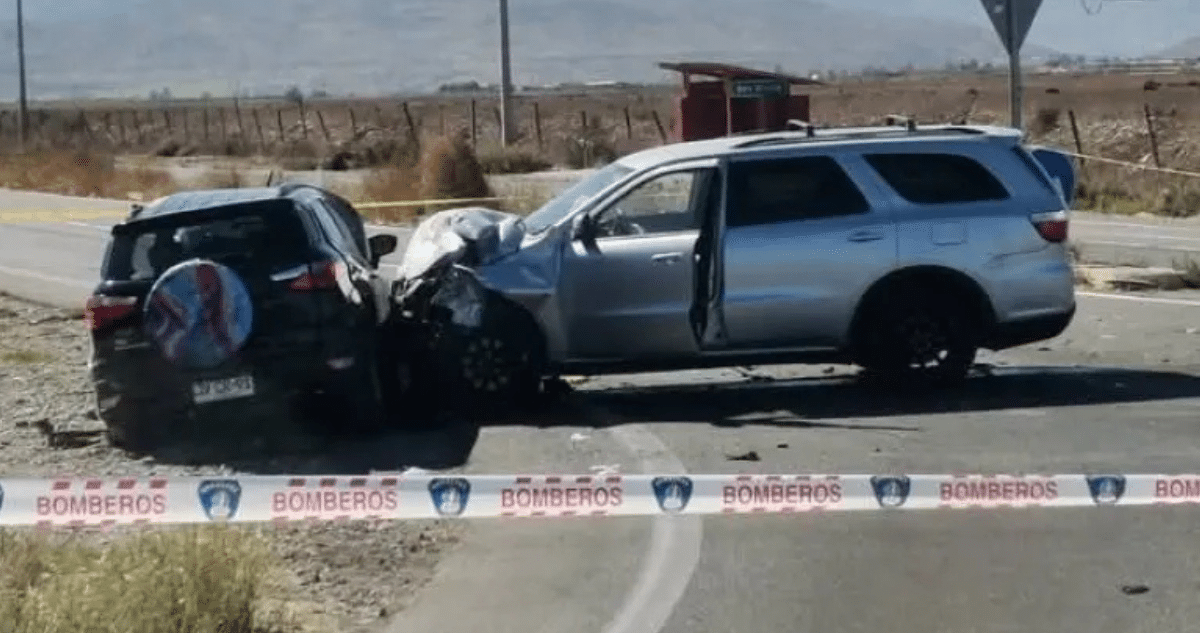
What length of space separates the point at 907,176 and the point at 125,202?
30241 millimetres

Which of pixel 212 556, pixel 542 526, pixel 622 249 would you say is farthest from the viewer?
pixel 622 249

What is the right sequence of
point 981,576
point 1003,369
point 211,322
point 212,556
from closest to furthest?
point 212,556 → point 981,576 → point 211,322 → point 1003,369

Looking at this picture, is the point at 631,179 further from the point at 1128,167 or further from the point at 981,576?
the point at 1128,167

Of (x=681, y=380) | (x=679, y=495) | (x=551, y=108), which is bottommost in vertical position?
(x=551, y=108)

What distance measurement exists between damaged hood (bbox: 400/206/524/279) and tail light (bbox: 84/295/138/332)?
2.11 metres

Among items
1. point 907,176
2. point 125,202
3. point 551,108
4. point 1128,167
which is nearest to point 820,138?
point 907,176

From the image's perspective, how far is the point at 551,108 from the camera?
10662 centimetres

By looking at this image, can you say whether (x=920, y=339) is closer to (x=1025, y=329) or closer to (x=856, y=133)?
(x=1025, y=329)

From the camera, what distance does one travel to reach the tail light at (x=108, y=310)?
42.3 feet

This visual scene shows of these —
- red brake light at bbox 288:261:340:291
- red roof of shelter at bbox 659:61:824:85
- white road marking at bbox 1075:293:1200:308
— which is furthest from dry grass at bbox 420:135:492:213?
red brake light at bbox 288:261:340:291

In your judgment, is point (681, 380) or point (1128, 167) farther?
point (1128, 167)

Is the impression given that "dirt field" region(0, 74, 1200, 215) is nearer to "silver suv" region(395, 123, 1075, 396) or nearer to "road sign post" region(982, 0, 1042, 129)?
"road sign post" region(982, 0, 1042, 129)

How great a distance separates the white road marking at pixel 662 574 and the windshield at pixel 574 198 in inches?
120

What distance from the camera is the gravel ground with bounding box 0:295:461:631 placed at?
371 inches
